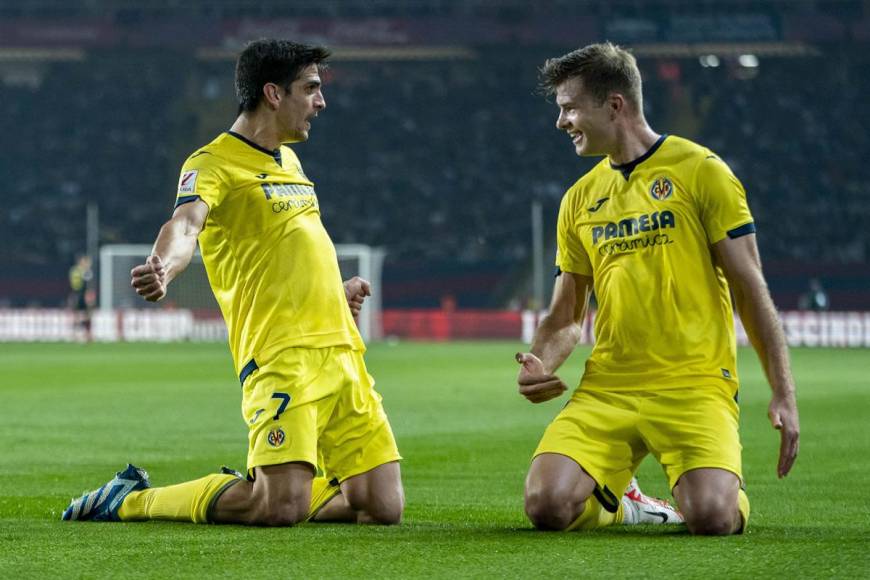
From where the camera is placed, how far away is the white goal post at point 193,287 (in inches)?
1359

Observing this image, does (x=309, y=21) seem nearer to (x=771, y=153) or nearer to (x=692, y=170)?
(x=771, y=153)

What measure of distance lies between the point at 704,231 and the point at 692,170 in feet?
0.80

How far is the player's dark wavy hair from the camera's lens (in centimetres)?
626

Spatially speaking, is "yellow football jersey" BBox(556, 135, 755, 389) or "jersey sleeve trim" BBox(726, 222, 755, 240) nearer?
"jersey sleeve trim" BBox(726, 222, 755, 240)

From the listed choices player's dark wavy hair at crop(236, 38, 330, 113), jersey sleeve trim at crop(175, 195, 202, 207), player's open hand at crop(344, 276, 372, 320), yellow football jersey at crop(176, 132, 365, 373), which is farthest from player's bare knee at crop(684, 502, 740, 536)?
player's dark wavy hair at crop(236, 38, 330, 113)

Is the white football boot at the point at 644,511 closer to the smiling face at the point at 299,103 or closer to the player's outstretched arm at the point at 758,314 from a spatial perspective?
the player's outstretched arm at the point at 758,314

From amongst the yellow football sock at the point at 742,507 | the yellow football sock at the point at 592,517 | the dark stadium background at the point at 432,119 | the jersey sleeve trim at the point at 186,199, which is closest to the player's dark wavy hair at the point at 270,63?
the jersey sleeve trim at the point at 186,199

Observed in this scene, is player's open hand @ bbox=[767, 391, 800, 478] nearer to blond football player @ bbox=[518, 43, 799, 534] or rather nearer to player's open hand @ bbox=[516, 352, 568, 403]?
blond football player @ bbox=[518, 43, 799, 534]

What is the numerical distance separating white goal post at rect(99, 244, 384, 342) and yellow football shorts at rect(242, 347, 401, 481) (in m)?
27.7

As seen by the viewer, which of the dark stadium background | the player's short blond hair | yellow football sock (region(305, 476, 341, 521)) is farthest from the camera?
the dark stadium background

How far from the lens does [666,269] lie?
596 cm

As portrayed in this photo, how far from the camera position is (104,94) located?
4531 centimetres

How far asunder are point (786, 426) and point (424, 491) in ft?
9.66

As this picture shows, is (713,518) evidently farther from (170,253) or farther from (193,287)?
(193,287)
